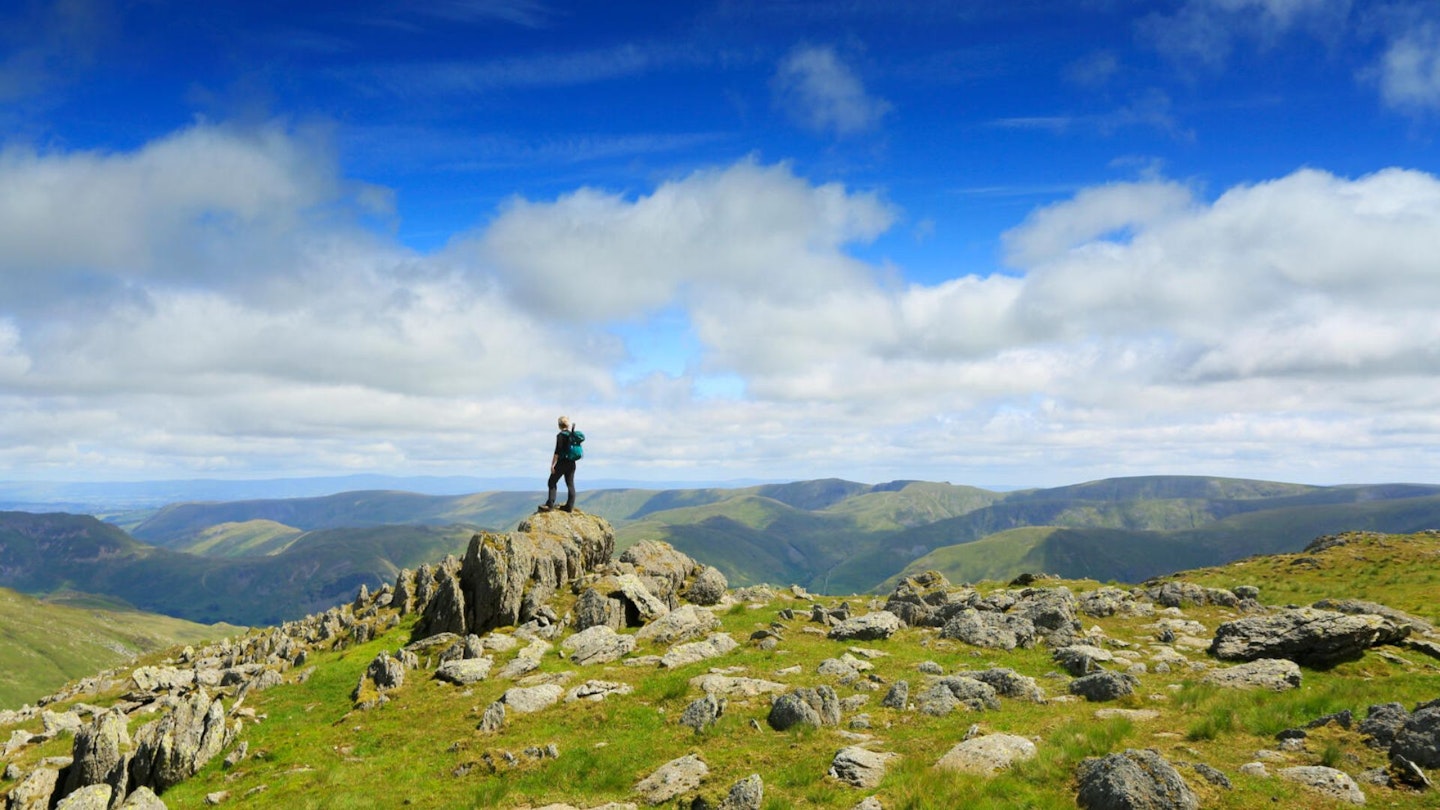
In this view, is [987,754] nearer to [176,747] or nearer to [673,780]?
[673,780]

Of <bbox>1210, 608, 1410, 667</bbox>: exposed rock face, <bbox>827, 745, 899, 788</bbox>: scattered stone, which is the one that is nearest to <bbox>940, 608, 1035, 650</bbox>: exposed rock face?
<bbox>1210, 608, 1410, 667</bbox>: exposed rock face

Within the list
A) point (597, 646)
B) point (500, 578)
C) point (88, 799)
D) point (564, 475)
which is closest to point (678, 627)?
point (597, 646)

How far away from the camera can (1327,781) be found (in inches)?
672

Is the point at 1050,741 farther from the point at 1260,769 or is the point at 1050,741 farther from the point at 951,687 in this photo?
the point at 951,687

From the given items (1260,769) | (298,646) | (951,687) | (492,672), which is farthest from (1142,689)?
(298,646)

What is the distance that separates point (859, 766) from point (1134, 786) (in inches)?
278

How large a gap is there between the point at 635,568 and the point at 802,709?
1321 inches

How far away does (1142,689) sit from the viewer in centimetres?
2814

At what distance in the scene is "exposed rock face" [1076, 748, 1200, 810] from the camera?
52.6 ft

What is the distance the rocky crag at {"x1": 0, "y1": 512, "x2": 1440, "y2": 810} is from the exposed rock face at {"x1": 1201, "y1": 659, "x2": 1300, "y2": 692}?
101 mm

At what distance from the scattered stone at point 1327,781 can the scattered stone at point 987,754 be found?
20.7 feet

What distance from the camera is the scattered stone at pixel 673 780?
19688mm

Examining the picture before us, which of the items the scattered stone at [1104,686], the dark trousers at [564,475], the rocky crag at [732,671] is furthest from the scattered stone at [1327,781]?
the dark trousers at [564,475]

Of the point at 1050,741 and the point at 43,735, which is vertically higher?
the point at 1050,741
